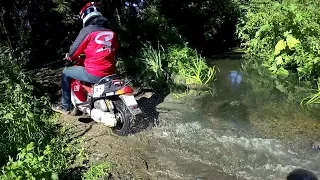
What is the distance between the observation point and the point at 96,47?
A: 5.35 meters

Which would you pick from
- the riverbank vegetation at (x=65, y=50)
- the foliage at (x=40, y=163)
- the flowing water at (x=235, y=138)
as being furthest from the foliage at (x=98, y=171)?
the flowing water at (x=235, y=138)

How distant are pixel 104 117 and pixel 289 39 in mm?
4949

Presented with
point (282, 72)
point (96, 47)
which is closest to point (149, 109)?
point (96, 47)

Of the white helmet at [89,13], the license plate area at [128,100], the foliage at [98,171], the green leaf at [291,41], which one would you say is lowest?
the foliage at [98,171]

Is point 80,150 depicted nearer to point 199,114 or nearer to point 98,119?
point 98,119

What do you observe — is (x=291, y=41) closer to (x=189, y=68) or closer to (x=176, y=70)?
(x=189, y=68)

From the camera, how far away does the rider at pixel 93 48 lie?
5293 mm

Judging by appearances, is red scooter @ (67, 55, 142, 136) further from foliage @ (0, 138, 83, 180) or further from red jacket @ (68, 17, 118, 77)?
foliage @ (0, 138, 83, 180)

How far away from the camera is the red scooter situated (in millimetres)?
5242

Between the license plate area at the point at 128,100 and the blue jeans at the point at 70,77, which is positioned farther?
the blue jeans at the point at 70,77

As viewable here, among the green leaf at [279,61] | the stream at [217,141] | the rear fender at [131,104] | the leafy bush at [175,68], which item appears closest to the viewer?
the stream at [217,141]

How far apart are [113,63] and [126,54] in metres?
3.52

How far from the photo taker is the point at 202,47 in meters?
12.0

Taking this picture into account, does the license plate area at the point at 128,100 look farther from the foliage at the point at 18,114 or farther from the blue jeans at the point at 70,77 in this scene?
the foliage at the point at 18,114
